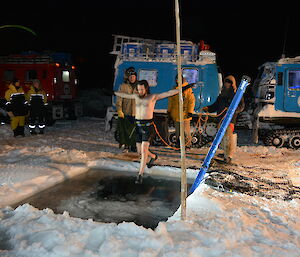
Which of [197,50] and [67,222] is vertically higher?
[197,50]

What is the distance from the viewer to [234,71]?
125 ft

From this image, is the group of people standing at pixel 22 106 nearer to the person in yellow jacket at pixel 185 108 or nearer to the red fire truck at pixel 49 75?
the red fire truck at pixel 49 75

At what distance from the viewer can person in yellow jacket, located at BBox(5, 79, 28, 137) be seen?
10375mm

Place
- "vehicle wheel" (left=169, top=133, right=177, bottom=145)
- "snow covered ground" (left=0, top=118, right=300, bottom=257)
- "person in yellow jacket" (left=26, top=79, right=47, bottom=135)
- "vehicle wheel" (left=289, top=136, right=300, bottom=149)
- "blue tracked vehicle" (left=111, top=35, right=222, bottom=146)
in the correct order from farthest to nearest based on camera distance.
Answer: "person in yellow jacket" (left=26, top=79, right=47, bottom=135), "vehicle wheel" (left=169, top=133, right=177, bottom=145), "vehicle wheel" (left=289, top=136, right=300, bottom=149), "blue tracked vehicle" (left=111, top=35, right=222, bottom=146), "snow covered ground" (left=0, top=118, right=300, bottom=257)

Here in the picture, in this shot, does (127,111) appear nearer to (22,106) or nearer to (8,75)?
(22,106)

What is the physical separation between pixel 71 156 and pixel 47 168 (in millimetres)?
1118

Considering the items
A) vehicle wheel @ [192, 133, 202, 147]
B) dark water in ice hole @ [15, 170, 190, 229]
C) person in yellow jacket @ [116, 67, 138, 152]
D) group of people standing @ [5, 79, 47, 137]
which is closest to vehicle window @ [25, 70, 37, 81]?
group of people standing @ [5, 79, 47, 137]

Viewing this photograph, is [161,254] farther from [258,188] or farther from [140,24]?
[140,24]

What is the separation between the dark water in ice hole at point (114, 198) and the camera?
432 cm

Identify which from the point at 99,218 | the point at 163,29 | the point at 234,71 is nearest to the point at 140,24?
the point at 163,29

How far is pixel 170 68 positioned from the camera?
32.1ft

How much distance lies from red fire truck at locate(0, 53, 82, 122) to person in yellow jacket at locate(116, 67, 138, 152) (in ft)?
26.6

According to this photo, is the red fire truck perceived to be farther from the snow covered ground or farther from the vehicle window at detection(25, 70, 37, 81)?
the snow covered ground

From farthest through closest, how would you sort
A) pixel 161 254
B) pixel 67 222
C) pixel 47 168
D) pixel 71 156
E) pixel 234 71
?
pixel 234 71 → pixel 71 156 → pixel 47 168 → pixel 67 222 → pixel 161 254
